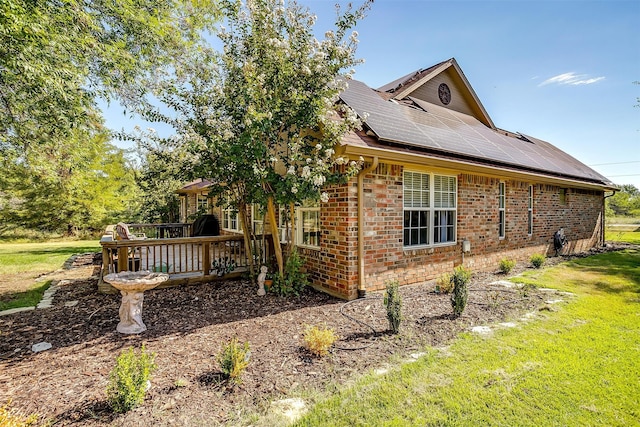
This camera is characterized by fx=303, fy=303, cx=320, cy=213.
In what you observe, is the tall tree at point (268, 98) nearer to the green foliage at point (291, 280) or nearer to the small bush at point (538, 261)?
the green foliage at point (291, 280)

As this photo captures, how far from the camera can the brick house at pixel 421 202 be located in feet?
18.5

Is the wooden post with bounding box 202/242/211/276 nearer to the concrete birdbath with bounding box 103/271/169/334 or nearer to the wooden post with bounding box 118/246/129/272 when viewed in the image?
the wooden post with bounding box 118/246/129/272

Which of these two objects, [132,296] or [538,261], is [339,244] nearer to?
[132,296]

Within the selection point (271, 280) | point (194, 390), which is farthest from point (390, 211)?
point (194, 390)

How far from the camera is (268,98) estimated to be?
499 centimetres

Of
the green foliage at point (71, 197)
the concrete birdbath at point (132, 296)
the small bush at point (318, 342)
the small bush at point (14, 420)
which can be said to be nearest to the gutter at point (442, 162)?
the small bush at point (318, 342)

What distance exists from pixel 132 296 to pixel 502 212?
9.21m

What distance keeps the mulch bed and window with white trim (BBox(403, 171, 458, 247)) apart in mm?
1133

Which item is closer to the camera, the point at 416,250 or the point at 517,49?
the point at 416,250

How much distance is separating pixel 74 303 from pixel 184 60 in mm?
5307

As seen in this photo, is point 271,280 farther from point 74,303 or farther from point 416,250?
point 74,303

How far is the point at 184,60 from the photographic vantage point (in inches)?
259

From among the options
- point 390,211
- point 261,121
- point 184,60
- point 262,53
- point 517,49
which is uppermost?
point 517,49

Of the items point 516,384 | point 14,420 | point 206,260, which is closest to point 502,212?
point 516,384
